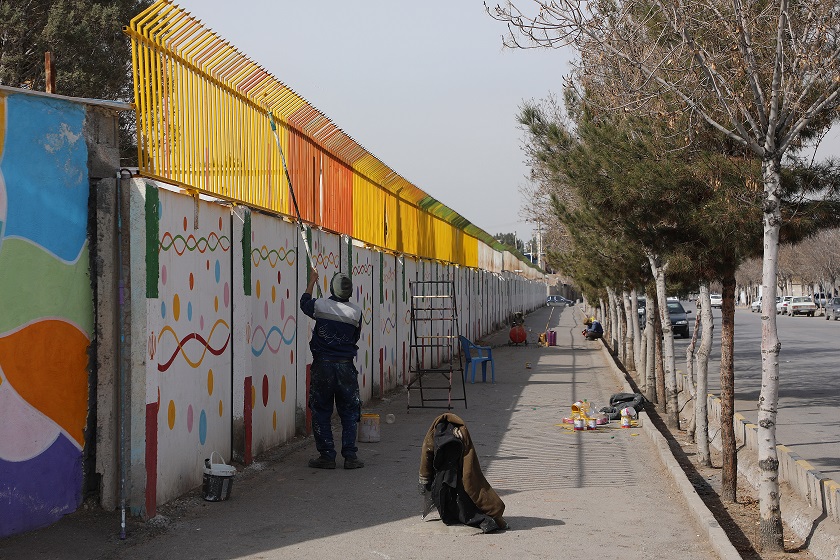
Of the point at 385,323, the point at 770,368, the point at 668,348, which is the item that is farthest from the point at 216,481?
the point at 385,323

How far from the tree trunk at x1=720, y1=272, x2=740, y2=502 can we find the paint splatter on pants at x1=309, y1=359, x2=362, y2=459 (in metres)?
3.74

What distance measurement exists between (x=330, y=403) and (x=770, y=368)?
13.0ft

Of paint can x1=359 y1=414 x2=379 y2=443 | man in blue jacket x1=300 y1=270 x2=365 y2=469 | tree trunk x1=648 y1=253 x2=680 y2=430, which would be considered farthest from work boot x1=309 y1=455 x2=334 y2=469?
tree trunk x1=648 y1=253 x2=680 y2=430

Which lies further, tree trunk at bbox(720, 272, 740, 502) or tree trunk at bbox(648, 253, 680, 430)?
tree trunk at bbox(648, 253, 680, 430)

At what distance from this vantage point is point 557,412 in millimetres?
14391

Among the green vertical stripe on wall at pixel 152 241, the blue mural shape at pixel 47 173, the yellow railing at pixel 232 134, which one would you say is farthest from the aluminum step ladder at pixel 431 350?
the blue mural shape at pixel 47 173

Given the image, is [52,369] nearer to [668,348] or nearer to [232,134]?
[232,134]

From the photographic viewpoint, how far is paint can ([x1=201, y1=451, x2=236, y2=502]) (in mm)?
7703

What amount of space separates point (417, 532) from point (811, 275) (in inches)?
3442

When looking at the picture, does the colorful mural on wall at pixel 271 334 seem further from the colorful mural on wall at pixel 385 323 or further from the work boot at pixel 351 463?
the colorful mural on wall at pixel 385 323

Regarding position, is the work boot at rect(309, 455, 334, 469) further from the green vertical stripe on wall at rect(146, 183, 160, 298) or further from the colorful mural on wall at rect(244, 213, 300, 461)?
the green vertical stripe on wall at rect(146, 183, 160, 298)

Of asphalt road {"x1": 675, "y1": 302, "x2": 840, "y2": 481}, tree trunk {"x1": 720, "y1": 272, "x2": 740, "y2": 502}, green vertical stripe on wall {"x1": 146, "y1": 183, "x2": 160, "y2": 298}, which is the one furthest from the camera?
asphalt road {"x1": 675, "y1": 302, "x2": 840, "y2": 481}

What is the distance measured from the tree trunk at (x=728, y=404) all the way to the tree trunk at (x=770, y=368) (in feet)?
6.74

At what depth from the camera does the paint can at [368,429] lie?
11266 mm
